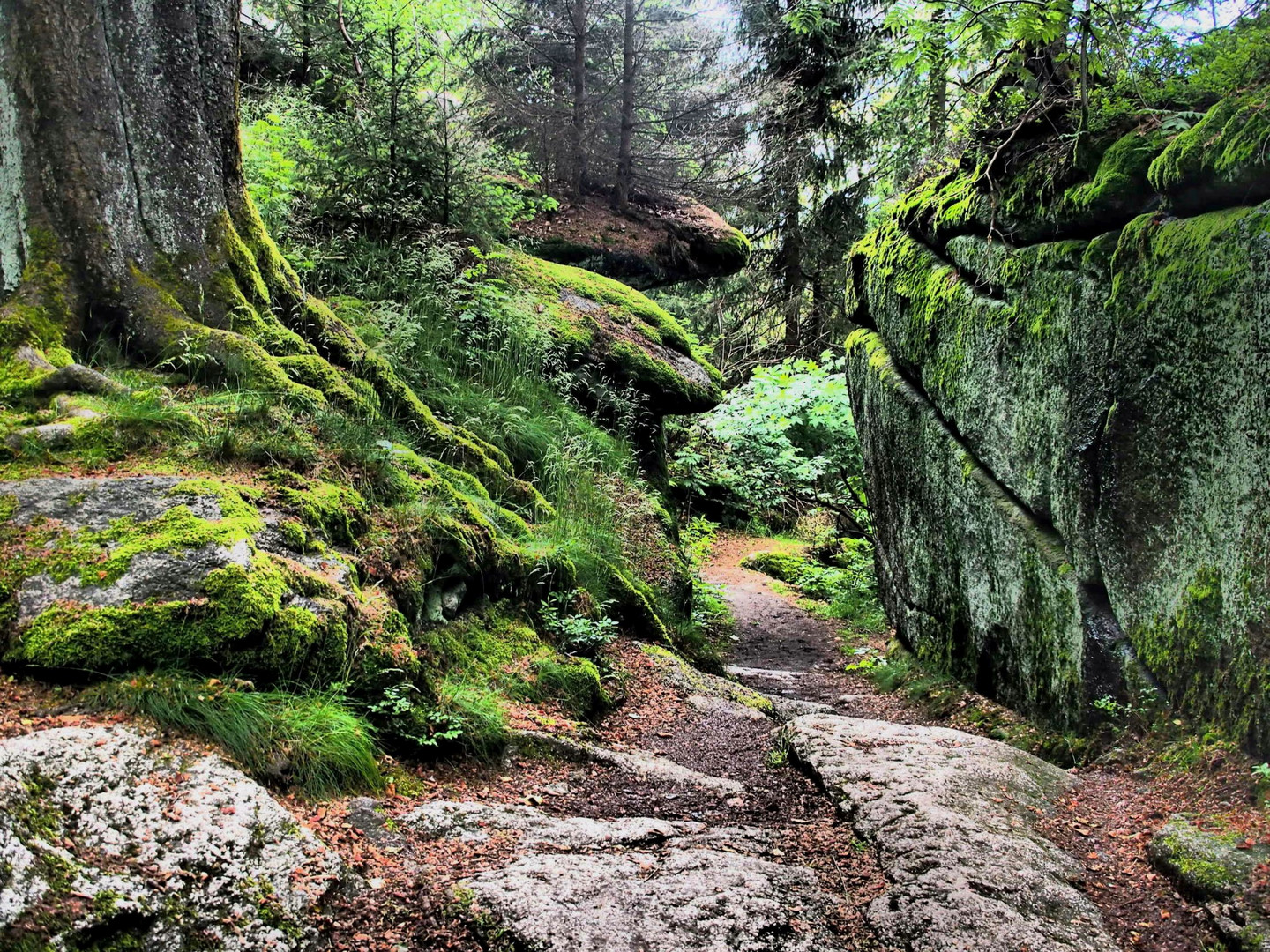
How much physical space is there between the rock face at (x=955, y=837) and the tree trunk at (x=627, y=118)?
12432 millimetres

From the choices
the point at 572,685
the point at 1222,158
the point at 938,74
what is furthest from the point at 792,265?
the point at 572,685

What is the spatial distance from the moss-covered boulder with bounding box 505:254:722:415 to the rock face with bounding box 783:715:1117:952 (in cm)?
652

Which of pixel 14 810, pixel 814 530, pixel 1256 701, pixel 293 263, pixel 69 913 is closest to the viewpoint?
pixel 69 913

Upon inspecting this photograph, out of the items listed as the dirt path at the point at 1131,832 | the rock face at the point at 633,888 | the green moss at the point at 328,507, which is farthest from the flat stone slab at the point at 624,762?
the dirt path at the point at 1131,832

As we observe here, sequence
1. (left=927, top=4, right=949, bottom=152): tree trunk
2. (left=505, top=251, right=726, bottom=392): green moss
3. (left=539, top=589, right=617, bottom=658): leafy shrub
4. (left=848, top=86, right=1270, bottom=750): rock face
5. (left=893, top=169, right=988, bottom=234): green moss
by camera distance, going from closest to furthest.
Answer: (left=848, top=86, right=1270, bottom=750): rock face, (left=927, top=4, right=949, bottom=152): tree trunk, (left=539, top=589, right=617, bottom=658): leafy shrub, (left=893, top=169, right=988, bottom=234): green moss, (left=505, top=251, right=726, bottom=392): green moss

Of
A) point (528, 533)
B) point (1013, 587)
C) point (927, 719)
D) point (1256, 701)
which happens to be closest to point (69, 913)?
point (528, 533)

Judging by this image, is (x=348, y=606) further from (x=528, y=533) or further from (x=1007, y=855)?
(x=1007, y=855)

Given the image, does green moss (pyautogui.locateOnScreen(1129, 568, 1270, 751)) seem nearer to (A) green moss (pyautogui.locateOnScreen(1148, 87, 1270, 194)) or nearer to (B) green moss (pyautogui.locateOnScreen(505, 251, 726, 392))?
(A) green moss (pyautogui.locateOnScreen(1148, 87, 1270, 194))

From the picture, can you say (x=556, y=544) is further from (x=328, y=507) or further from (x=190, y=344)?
(x=190, y=344)

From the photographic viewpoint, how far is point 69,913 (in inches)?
82.2

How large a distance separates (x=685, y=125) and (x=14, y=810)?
16312 millimetres

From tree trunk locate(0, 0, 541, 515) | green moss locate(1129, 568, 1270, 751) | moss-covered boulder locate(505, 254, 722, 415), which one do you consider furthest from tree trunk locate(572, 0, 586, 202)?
green moss locate(1129, 568, 1270, 751)

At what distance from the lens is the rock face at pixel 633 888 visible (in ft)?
8.89

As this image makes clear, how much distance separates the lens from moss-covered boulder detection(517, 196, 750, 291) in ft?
45.8
